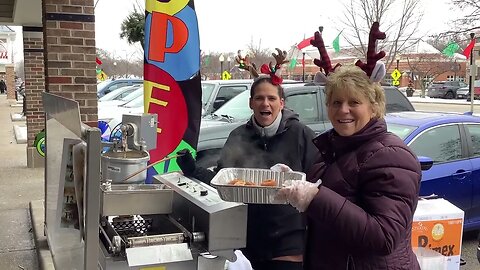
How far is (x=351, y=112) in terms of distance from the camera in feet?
6.07

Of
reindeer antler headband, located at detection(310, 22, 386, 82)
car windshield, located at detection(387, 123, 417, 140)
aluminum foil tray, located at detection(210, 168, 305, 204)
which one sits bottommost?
car windshield, located at detection(387, 123, 417, 140)

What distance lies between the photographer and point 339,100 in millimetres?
1879

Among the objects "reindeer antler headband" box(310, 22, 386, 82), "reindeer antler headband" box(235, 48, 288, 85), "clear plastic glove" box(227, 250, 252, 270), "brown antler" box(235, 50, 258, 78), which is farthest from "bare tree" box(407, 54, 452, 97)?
"reindeer antler headband" box(310, 22, 386, 82)

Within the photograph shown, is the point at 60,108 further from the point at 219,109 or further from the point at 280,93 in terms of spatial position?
the point at 219,109

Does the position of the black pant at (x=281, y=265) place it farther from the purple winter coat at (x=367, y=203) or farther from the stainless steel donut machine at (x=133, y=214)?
the purple winter coat at (x=367, y=203)

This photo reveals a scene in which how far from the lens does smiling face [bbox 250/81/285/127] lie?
8.79 feet

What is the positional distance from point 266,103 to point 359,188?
103cm

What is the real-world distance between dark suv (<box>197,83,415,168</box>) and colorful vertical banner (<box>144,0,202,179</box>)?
62.5 inches

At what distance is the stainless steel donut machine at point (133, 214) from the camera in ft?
6.20

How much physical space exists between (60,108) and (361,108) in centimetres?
158

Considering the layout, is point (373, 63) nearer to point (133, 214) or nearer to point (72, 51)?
point (133, 214)

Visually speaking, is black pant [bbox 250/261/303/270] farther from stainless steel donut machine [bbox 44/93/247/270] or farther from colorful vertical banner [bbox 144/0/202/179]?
colorful vertical banner [bbox 144/0/202/179]

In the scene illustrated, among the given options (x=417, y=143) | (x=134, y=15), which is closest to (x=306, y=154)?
(x=417, y=143)

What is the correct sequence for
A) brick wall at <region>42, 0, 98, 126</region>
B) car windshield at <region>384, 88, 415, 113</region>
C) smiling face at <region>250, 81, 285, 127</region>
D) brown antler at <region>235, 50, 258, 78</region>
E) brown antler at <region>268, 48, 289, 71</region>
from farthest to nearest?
car windshield at <region>384, 88, 415, 113</region>, brick wall at <region>42, 0, 98, 126</region>, brown antler at <region>235, 50, 258, 78</region>, brown antler at <region>268, 48, 289, 71</region>, smiling face at <region>250, 81, 285, 127</region>
